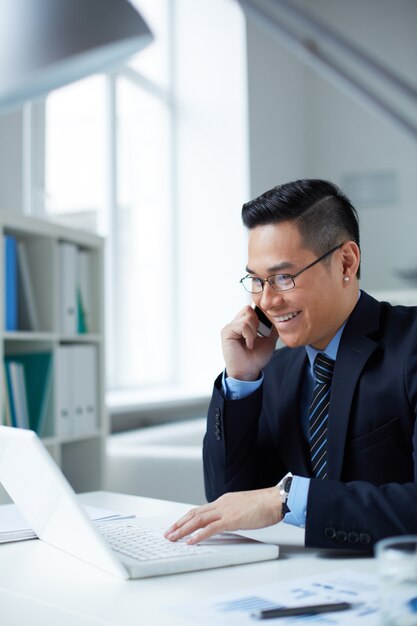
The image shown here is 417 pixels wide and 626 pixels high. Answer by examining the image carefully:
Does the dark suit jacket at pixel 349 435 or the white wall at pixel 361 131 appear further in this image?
the white wall at pixel 361 131

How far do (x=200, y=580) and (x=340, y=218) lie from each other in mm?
947

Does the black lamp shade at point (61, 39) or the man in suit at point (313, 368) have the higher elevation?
the black lamp shade at point (61, 39)

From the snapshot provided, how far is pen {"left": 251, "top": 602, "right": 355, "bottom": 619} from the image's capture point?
3.05ft

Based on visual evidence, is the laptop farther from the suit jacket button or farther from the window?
the window

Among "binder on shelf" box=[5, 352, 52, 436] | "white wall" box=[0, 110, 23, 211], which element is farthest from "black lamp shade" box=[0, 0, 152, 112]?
"white wall" box=[0, 110, 23, 211]

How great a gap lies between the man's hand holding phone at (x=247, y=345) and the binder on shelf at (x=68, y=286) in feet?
4.47

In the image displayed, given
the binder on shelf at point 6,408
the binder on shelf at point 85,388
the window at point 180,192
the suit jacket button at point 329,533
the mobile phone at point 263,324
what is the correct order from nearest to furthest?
the suit jacket button at point 329,533
the mobile phone at point 263,324
the binder on shelf at point 6,408
the binder on shelf at point 85,388
the window at point 180,192

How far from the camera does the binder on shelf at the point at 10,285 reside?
9.36 ft

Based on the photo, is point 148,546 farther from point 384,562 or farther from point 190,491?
point 190,491

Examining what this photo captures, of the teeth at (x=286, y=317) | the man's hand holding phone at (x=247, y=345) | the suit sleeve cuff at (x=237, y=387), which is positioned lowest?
the suit sleeve cuff at (x=237, y=387)

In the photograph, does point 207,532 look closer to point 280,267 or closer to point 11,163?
point 280,267

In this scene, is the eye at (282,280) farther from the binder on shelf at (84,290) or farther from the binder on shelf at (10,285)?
the binder on shelf at (84,290)

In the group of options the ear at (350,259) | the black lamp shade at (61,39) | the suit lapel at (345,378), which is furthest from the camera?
the ear at (350,259)

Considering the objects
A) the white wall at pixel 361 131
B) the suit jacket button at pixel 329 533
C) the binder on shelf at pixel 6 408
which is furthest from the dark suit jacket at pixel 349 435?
the white wall at pixel 361 131
